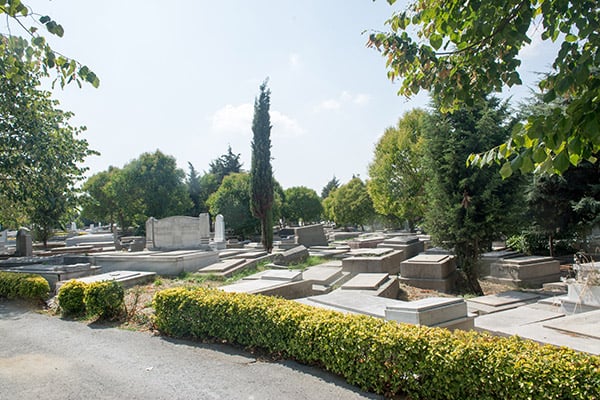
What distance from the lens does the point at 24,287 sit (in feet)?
29.2

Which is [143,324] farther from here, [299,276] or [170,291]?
[299,276]

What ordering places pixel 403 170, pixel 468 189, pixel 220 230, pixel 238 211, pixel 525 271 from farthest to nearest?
pixel 238 211, pixel 403 170, pixel 220 230, pixel 525 271, pixel 468 189

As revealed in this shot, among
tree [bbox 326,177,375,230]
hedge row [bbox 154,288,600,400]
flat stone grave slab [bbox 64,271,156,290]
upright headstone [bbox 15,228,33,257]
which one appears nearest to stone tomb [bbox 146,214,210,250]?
flat stone grave slab [bbox 64,271,156,290]

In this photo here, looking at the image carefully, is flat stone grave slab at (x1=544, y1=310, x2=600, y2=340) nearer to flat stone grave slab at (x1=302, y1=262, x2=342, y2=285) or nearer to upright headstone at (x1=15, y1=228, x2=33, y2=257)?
flat stone grave slab at (x1=302, y1=262, x2=342, y2=285)

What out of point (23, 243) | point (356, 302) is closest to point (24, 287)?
point (356, 302)

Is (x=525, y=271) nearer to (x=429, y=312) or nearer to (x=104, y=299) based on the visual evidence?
(x=429, y=312)

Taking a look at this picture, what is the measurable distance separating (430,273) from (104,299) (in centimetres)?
765

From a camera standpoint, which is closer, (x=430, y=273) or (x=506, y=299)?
(x=506, y=299)

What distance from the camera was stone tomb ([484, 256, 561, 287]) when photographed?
1066 cm

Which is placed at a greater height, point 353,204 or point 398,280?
point 353,204

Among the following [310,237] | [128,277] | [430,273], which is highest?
[310,237]

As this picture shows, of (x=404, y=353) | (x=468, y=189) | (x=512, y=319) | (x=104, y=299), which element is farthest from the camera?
(x=468, y=189)

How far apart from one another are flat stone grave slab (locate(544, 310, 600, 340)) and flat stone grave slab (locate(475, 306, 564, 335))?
0.54 m

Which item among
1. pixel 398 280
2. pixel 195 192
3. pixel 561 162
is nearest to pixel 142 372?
pixel 561 162
